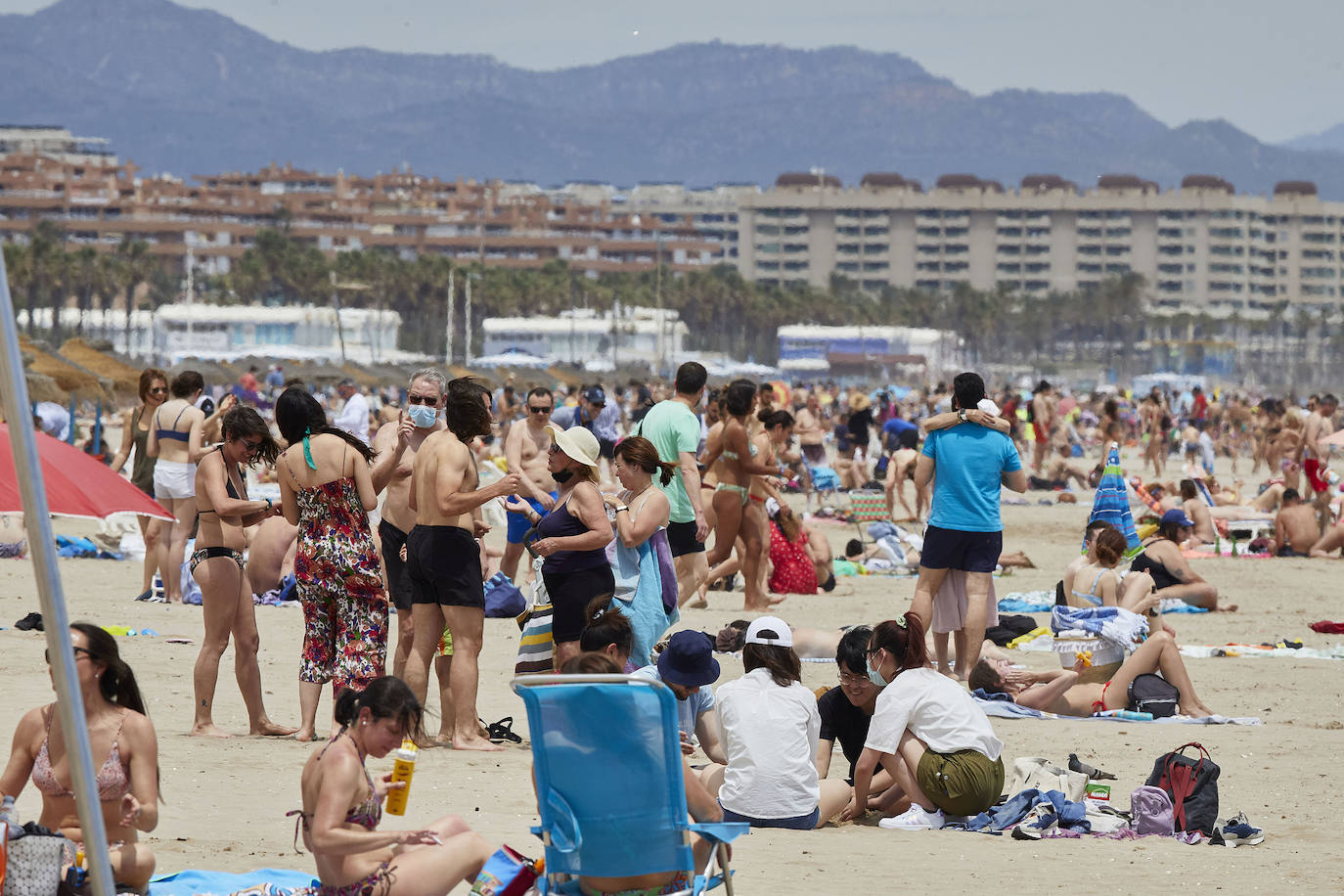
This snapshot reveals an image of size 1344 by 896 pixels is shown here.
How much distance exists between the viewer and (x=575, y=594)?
5.97m

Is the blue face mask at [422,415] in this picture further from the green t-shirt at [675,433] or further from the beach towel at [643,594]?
the green t-shirt at [675,433]

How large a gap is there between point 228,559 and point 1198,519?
9.89 m

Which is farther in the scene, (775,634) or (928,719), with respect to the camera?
(928,719)

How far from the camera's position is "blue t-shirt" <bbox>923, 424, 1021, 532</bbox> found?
25.1 ft

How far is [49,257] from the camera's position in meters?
87.1

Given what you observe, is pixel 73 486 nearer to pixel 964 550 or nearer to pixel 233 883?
pixel 233 883

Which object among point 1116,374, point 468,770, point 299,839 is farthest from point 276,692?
point 1116,374

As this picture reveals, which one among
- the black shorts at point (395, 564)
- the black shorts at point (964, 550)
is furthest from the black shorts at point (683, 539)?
the black shorts at point (395, 564)

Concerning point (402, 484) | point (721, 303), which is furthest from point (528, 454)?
point (721, 303)

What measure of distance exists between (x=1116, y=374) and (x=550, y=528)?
12802 centimetres

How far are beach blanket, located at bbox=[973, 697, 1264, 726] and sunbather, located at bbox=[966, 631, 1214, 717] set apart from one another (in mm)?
48

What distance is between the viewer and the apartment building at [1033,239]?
159m

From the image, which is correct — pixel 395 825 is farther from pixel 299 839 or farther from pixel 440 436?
pixel 440 436

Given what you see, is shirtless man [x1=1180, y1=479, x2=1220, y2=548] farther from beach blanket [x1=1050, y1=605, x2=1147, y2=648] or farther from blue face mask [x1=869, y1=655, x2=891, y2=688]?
blue face mask [x1=869, y1=655, x2=891, y2=688]
